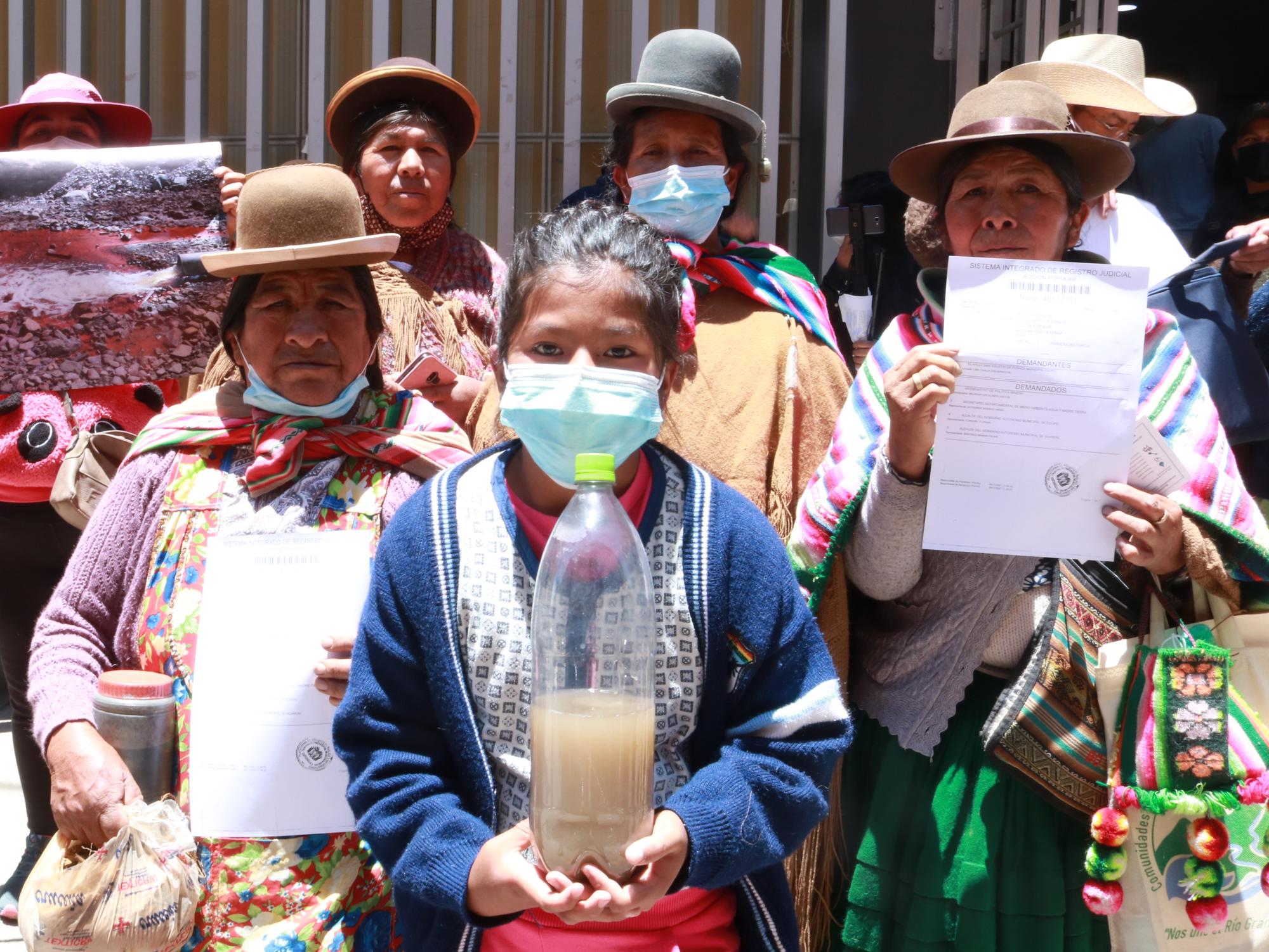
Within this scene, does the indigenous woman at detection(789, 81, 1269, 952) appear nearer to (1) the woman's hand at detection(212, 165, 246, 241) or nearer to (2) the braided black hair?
(2) the braided black hair

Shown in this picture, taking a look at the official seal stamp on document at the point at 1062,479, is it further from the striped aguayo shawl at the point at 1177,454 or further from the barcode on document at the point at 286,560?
the barcode on document at the point at 286,560

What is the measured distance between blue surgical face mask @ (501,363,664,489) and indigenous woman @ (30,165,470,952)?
581mm

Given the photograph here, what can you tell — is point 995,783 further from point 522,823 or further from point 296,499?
point 296,499

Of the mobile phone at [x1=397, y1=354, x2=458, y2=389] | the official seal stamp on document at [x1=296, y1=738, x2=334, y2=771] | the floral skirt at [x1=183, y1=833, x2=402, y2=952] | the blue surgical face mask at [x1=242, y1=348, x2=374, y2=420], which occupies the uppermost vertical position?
the mobile phone at [x1=397, y1=354, x2=458, y2=389]

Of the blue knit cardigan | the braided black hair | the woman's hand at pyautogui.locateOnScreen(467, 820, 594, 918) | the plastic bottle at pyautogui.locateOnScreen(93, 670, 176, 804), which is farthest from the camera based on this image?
the plastic bottle at pyautogui.locateOnScreen(93, 670, 176, 804)

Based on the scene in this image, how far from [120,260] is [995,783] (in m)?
2.13

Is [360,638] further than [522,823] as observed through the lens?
Yes

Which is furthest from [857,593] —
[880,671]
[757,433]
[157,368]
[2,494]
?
[2,494]

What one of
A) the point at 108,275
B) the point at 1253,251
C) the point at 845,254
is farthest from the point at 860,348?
the point at 108,275

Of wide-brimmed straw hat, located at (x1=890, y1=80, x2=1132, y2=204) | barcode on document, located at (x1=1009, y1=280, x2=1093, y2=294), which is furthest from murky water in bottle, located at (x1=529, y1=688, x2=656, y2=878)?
wide-brimmed straw hat, located at (x1=890, y1=80, x2=1132, y2=204)

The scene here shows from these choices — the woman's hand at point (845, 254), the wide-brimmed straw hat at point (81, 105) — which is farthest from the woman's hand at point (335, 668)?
the woman's hand at point (845, 254)

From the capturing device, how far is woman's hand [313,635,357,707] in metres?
2.05

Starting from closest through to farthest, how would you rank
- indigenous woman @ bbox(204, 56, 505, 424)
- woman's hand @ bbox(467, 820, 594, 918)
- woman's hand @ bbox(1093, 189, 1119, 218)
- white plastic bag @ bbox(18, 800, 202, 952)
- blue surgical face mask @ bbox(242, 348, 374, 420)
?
woman's hand @ bbox(467, 820, 594, 918) < white plastic bag @ bbox(18, 800, 202, 952) < blue surgical face mask @ bbox(242, 348, 374, 420) < indigenous woman @ bbox(204, 56, 505, 424) < woman's hand @ bbox(1093, 189, 1119, 218)

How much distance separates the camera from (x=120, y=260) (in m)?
2.79
